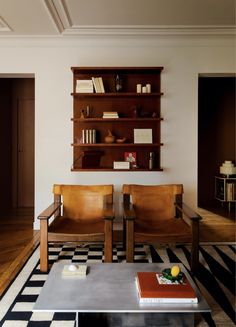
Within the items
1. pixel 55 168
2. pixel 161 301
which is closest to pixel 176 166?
pixel 55 168

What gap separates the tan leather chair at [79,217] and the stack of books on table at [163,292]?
3.38 feet

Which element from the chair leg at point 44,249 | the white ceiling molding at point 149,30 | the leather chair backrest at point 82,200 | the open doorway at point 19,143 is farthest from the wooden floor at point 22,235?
the white ceiling molding at point 149,30

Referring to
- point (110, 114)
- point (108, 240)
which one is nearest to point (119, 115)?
point (110, 114)

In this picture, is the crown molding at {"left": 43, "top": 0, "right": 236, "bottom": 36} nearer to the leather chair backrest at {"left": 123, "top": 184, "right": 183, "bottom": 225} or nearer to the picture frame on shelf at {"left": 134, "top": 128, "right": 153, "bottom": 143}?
the picture frame on shelf at {"left": 134, "top": 128, "right": 153, "bottom": 143}

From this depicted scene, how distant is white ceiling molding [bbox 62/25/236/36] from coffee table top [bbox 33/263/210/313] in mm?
2913

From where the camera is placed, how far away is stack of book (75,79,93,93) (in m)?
4.08

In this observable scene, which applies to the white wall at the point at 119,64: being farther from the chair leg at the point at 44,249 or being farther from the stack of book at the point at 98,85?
the chair leg at the point at 44,249

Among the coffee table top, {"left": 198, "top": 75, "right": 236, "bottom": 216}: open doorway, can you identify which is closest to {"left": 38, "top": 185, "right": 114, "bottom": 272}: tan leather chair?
the coffee table top

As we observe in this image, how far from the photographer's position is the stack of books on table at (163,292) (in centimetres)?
170

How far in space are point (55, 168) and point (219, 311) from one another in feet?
8.99

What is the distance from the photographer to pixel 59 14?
11.6 ft

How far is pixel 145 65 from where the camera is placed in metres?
4.21

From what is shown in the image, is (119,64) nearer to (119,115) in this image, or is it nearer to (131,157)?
(119,115)

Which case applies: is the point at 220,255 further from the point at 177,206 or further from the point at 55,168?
the point at 55,168
